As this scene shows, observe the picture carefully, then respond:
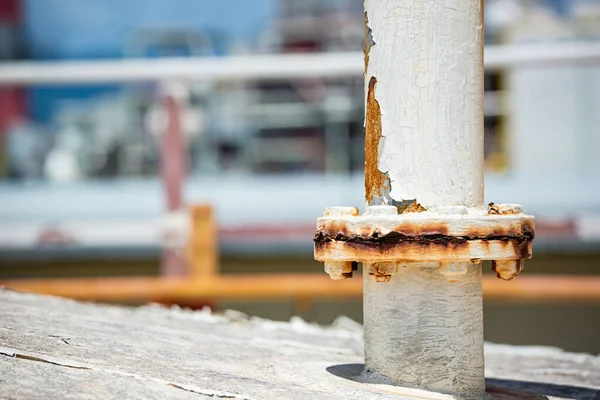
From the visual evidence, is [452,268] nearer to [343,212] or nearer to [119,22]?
[343,212]

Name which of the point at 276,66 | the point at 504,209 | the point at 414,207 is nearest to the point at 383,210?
the point at 414,207

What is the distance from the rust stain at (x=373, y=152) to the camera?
5.08ft

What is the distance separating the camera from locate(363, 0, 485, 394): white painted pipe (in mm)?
1507

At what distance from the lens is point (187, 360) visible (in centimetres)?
157

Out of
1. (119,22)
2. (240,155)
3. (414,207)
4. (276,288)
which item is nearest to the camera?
(414,207)

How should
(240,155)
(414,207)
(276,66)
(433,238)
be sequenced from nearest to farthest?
(433,238) → (414,207) → (276,66) → (240,155)

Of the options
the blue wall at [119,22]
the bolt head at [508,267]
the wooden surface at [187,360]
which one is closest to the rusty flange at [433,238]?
the bolt head at [508,267]

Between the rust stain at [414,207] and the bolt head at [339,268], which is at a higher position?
the rust stain at [414,207]

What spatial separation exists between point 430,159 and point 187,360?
21.5 inches

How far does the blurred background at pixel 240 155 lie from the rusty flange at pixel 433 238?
200 centimetres

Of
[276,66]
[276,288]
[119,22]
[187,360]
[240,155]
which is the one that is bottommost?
[276,288]

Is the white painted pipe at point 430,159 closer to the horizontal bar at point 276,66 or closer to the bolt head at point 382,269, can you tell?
the bolt head at point 382,269

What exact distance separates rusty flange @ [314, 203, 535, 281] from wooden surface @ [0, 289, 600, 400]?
228mm

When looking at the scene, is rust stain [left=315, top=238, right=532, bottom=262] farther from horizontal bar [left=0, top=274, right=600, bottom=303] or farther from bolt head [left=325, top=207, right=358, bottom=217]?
horizontal bar [left=0, top=274, right=600, bottom=303]
